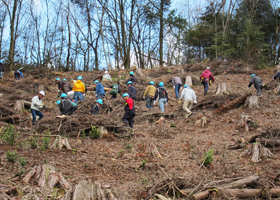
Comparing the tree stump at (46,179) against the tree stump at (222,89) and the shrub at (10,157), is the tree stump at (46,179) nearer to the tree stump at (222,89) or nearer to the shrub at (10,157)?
the shrub at (10,157)

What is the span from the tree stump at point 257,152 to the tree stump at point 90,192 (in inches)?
144

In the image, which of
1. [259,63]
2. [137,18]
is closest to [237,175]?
[259,63]

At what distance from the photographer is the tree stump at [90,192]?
4.46 m

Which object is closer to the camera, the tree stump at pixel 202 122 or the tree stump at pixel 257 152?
the tree stump at pixel 257 152

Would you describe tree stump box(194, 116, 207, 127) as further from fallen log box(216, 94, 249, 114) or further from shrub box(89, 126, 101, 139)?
shrub box(89, 126, 101, 139)

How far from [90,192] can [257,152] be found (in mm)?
4224

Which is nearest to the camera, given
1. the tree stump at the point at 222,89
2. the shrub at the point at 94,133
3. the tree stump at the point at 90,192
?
the tree stump at the point at 90,192

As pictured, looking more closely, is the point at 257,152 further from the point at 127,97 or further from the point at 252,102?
the point at 252,102

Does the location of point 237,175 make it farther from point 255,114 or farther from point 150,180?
point 255,114

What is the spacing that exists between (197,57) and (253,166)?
27582 mm

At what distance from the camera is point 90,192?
4598 millimetres

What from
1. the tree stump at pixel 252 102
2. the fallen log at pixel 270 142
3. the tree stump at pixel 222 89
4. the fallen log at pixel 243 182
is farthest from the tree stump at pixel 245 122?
the fallen log at pixel 243 182

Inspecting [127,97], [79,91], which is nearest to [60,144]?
[127,97]

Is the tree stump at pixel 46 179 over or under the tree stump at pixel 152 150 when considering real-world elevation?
over
